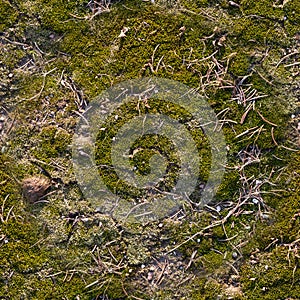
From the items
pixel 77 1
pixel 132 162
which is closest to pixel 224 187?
pixel 132 162

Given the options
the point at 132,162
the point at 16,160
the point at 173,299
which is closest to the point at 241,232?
the point at 173,299

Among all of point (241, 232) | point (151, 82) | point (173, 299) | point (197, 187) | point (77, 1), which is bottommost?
point (173, 299)

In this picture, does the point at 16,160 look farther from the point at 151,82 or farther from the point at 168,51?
the point at 168,51

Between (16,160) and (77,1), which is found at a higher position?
(77,1)

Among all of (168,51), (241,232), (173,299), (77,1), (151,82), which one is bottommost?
(173,299)

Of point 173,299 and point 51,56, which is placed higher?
point 51,56

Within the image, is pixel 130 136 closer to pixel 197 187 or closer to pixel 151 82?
pixel 151 82
